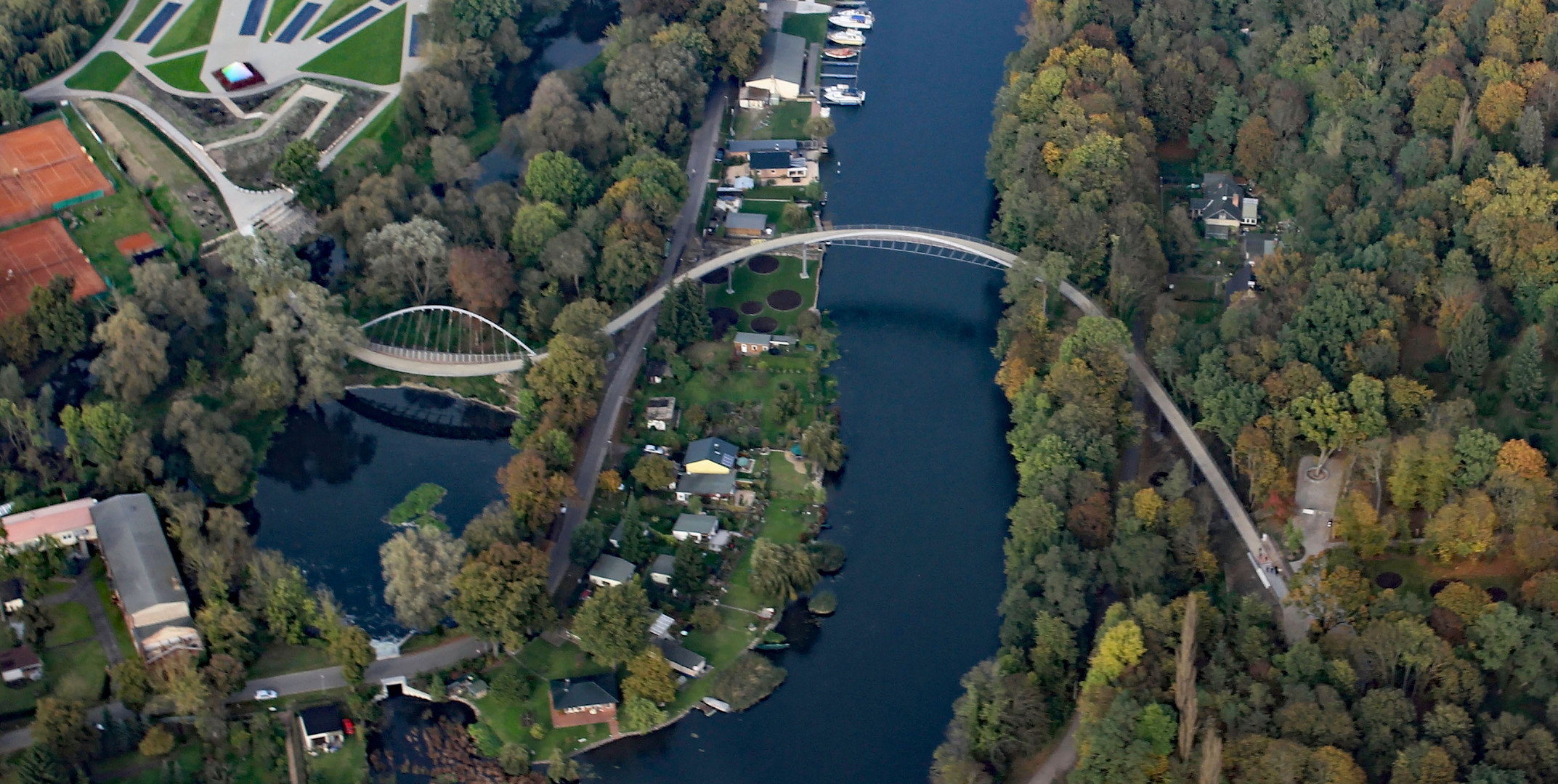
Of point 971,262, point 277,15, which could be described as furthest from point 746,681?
point 277,15

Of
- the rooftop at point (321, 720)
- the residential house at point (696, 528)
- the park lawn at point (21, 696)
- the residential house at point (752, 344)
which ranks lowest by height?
the park lawn at point (21, 696)

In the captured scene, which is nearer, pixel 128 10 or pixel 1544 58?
pixel 1544 58

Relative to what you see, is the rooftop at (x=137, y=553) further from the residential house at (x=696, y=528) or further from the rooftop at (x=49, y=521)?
the residential house at (x=696, y=528)

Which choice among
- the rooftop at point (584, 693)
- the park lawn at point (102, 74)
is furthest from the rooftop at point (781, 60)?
the rooftop at point (584, 693)

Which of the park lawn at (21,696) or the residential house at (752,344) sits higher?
the residential house at (752,344)

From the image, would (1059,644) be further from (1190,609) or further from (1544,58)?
(1544,58)

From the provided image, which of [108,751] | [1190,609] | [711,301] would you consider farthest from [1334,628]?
[108,751]
